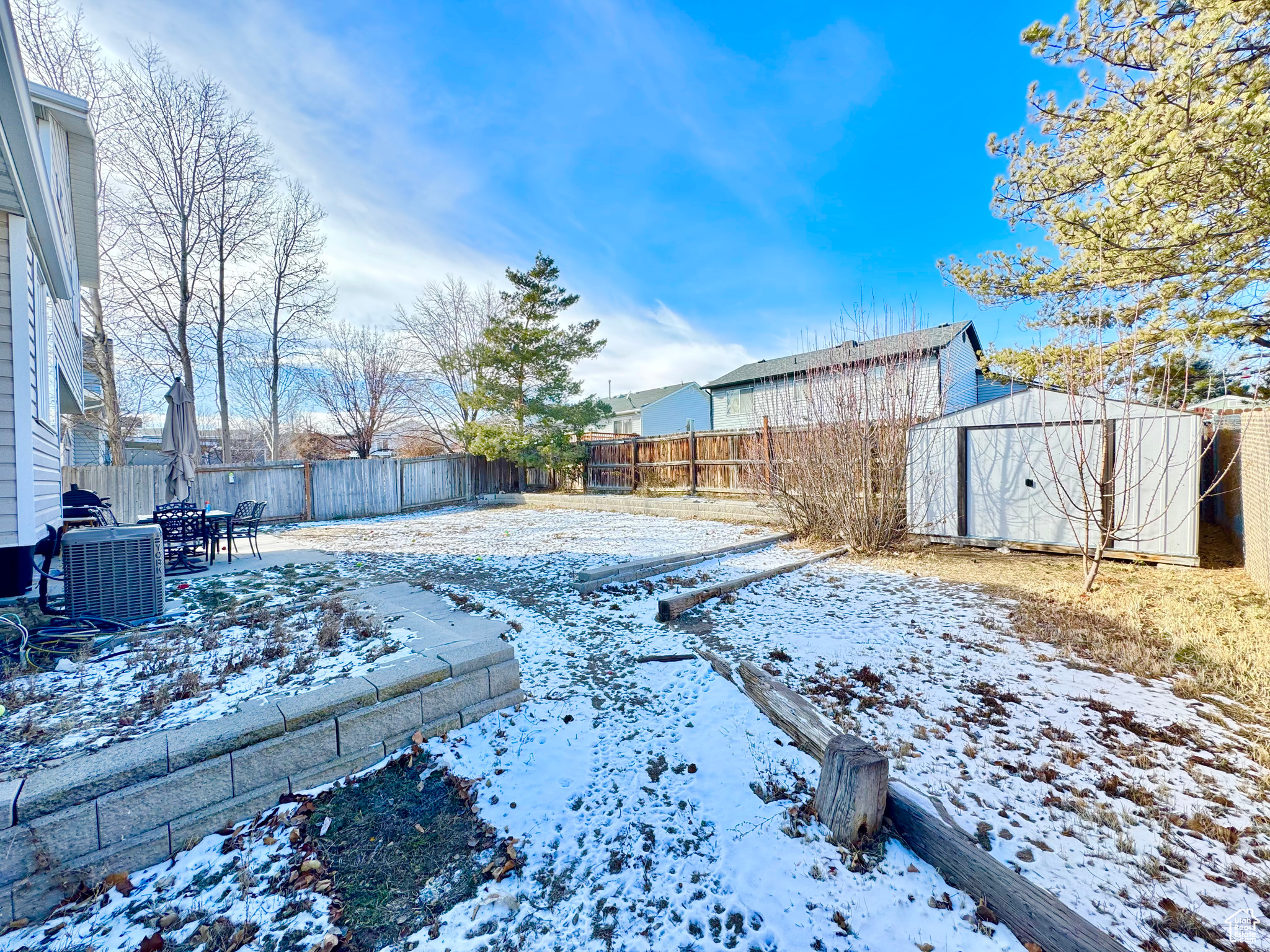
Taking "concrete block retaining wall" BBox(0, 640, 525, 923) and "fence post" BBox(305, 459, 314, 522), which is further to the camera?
"fence post" BBox(305, 459, 314, 522)

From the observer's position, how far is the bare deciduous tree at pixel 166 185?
11.6 meters

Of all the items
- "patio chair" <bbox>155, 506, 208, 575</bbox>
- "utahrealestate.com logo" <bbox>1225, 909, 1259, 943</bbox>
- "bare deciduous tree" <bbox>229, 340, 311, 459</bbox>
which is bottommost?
"utahrealestate.com logo" <bbox>1225, 909, 1259, 943</bbox>

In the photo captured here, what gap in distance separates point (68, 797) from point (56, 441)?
652 centimetres

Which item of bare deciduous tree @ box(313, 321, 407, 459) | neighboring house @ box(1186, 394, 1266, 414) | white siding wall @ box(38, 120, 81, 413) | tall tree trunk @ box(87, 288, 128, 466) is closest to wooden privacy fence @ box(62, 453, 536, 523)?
white siding wall @ box(38, 120, 81, 413)

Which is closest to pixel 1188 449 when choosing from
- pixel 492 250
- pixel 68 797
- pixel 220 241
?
pixel 68 797

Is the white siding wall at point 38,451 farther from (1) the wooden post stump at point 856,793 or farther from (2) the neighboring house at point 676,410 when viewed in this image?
(2) the neighboring house at point 676,410

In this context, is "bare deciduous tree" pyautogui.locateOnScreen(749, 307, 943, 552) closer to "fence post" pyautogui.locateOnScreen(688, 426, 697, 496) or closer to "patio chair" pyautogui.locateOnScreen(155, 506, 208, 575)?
"fence post" pyautogui.locateOnScreen(688, 426, 697, 496)

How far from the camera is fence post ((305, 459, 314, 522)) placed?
11906mm

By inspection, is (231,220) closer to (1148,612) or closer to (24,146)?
(24,146)

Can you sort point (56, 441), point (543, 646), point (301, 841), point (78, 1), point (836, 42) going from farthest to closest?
point (78, 1) < point (836, 42) < point (56, 441) < point (543, 646) < point (301, 841)

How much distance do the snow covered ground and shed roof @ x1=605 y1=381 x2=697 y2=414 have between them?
2183 cm

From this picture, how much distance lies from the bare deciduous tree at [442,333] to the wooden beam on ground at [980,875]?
61.9ft

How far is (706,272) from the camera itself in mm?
12906

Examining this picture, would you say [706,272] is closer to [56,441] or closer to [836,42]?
[836,42]
